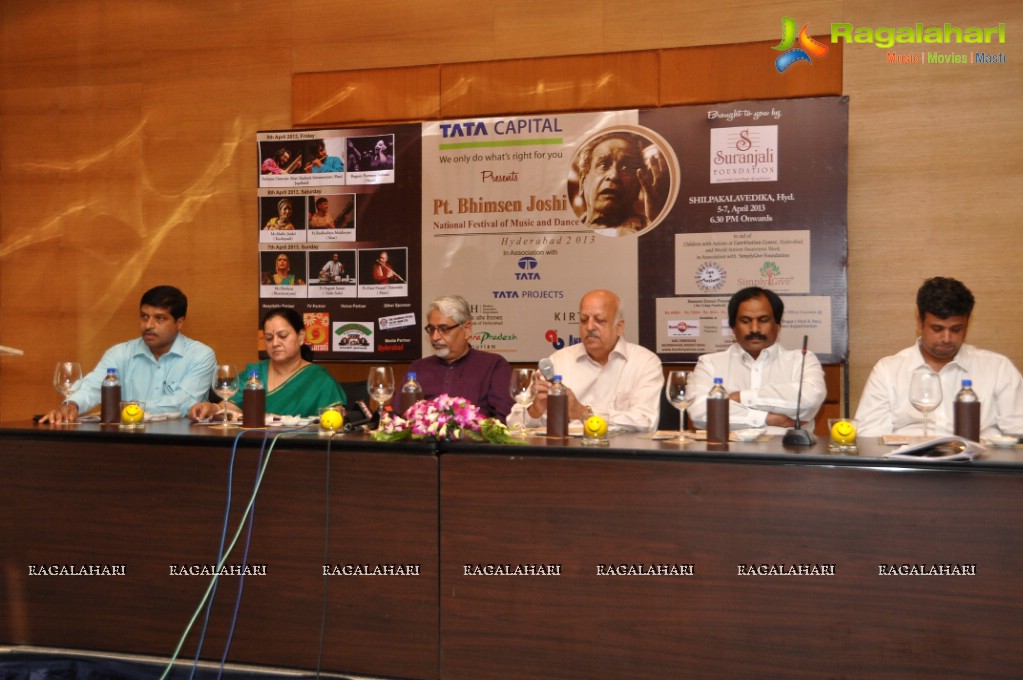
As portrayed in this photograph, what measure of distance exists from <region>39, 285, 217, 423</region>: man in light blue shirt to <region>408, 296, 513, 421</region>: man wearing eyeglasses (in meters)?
0.94

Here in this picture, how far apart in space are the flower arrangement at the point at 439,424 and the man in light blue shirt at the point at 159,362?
61.0 inches

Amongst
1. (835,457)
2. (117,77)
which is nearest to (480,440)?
(835,457)

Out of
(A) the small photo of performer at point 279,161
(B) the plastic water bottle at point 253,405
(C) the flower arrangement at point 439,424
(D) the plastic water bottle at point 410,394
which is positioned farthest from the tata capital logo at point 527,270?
(C) the flower arrangement at point 439,424

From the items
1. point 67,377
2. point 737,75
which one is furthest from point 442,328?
point 737,75

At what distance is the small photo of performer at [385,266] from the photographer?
16.3 feet

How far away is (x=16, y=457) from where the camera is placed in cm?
312

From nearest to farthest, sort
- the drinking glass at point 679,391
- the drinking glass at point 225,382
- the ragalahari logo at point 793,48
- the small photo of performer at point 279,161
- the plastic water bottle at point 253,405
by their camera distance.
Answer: the drinking glass at point 679,391
the plastic water bottle at point 253,405
the drinking glass at point 225,382
the ragalahari logo at point 793,48
the small photo of performer at point 279,161

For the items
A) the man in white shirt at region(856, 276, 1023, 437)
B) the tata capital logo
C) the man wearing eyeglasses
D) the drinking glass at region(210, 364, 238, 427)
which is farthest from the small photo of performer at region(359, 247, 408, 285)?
the man in white shirt at region(856, 276, 1023, 437)

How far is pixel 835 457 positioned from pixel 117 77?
4744 mm

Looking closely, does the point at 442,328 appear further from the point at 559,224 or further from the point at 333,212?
the point at 333,212

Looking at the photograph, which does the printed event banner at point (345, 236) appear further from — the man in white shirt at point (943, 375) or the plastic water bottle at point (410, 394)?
the man in white shirt at point (943, 375)

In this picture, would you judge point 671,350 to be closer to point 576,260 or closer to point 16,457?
point 576,260

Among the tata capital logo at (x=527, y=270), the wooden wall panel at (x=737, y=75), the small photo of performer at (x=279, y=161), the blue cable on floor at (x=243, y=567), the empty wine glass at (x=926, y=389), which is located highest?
the wooden wall panel at (x=737, y=75)

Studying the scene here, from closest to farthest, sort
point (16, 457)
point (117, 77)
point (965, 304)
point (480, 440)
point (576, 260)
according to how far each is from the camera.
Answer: point (480, 440), point (16, 457), point (965, 304), point (576, 260), point (117, 77)
